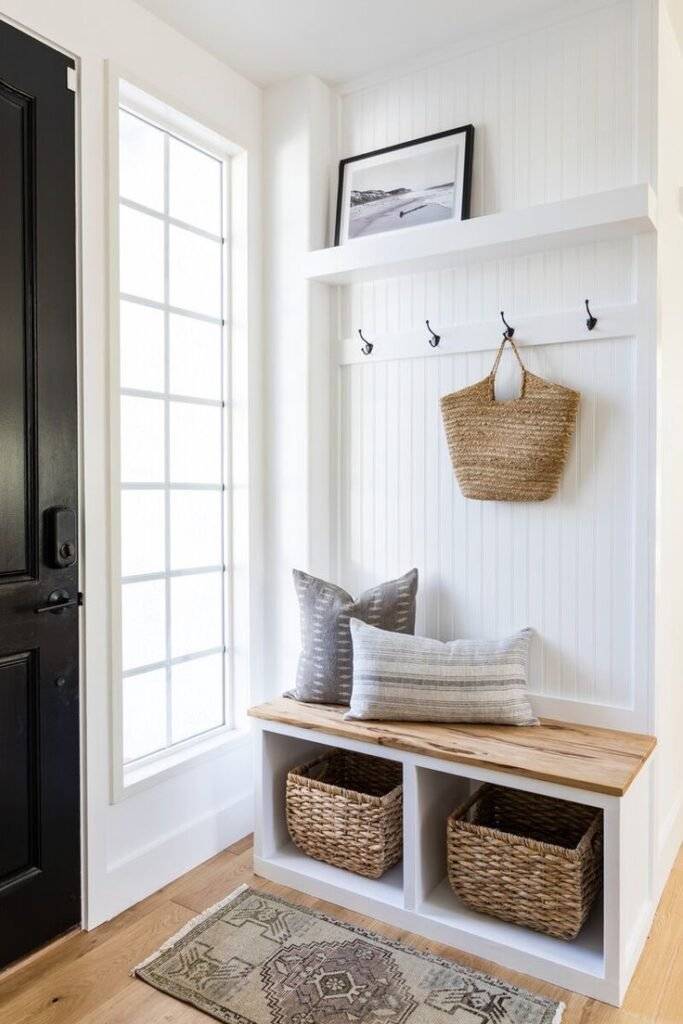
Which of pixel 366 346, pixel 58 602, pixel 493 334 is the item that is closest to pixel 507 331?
pixel 493 334

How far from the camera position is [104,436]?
2.10m

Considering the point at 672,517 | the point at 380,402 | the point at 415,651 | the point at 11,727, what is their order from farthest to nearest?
the point at 380,402 → the point at 672,517 → the point at 415,651 → the point at 11,727

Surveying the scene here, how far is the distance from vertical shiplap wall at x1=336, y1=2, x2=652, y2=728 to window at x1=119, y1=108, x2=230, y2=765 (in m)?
0.48

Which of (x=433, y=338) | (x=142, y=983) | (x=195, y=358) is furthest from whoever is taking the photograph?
(x=195, y=358)

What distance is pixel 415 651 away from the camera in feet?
7.16

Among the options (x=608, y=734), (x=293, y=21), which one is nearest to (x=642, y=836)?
(x=608, y=734)

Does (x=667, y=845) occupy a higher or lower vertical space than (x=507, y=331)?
lower

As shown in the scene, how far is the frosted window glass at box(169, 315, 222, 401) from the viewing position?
2.45m

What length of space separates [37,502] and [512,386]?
139 cm

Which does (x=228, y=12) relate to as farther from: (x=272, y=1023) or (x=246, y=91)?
(x=272, y=1023)

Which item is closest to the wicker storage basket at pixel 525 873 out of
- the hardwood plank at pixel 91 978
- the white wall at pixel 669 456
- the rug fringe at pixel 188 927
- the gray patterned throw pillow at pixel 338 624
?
the white wall at pixel 669 456

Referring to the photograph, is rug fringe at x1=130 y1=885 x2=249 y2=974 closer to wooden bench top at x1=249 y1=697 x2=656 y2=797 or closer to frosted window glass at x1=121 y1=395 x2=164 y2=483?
wooden bench top at x1=249 y1=697 x2=656 y2=797

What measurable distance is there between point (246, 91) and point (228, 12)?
366 mm

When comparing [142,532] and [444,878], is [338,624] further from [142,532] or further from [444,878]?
[444,878]
